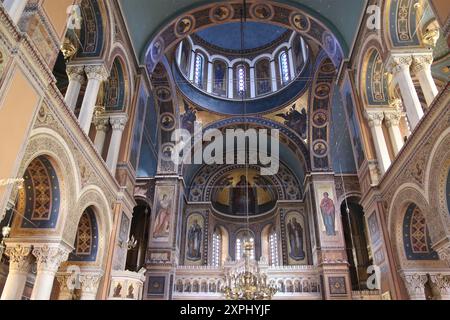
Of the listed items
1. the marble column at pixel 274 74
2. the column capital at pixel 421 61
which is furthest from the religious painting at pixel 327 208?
the column capital at pixel 421 61

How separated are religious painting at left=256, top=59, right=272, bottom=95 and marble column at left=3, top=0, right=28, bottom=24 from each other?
15006mm

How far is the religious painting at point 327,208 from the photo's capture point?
15906 millimetres

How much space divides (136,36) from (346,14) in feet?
21.1

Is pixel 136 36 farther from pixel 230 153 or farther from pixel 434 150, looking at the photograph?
pixel 230 153

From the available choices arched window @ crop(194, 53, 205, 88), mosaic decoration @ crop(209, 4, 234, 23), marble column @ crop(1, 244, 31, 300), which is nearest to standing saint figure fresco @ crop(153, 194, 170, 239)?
arched window @ crop(194, 53, 205, 88)

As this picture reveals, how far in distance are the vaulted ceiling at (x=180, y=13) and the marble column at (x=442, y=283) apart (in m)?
6.69

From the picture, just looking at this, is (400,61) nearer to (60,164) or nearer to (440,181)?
(440,181)

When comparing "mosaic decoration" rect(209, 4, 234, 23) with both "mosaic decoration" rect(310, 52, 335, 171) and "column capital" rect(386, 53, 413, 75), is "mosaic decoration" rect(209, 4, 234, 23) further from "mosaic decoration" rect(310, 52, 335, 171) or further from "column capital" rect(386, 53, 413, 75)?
"column capital" rect(386, 53, 413, 75)

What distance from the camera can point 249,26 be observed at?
19.1 m

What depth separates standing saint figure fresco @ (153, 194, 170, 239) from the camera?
15547 millimetres

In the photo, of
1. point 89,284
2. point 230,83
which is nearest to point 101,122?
point 89,284

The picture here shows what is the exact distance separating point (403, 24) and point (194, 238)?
14112 millimetres

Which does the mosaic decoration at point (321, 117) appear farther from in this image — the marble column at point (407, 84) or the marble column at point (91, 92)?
the marble column at point (91, 92)

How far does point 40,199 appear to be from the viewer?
21.6 ft
